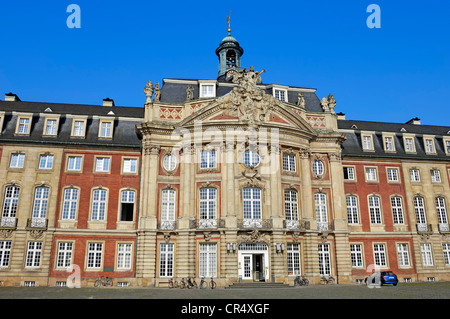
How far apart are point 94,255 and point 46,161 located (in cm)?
1039

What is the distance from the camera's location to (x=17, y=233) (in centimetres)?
3469

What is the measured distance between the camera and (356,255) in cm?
3969

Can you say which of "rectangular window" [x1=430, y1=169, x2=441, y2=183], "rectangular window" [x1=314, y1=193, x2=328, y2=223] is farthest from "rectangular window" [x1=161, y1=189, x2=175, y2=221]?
"rectangular window" [x1=430, y1=169, x2=441, y2=183]

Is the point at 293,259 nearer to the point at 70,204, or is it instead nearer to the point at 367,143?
the point at 367,143

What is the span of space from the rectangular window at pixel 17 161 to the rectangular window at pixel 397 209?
128ft

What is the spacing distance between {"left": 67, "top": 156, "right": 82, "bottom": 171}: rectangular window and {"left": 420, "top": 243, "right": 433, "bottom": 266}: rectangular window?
3707cm

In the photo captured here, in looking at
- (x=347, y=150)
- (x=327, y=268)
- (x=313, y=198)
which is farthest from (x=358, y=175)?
(x=327, y=268)

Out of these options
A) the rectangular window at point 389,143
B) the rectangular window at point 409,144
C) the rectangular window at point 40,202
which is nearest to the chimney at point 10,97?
the rectangular window at point 40,202

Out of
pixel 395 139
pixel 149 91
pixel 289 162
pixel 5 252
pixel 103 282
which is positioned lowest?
pixel 103 282

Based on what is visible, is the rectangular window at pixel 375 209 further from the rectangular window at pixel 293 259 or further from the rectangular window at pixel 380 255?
the rectangular window at pixel 293 259

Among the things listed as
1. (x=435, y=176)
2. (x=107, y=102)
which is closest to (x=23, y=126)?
(x=107, y=102)

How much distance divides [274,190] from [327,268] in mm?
9579

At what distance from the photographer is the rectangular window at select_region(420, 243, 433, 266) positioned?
41.0m

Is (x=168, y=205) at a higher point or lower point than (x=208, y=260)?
higher
